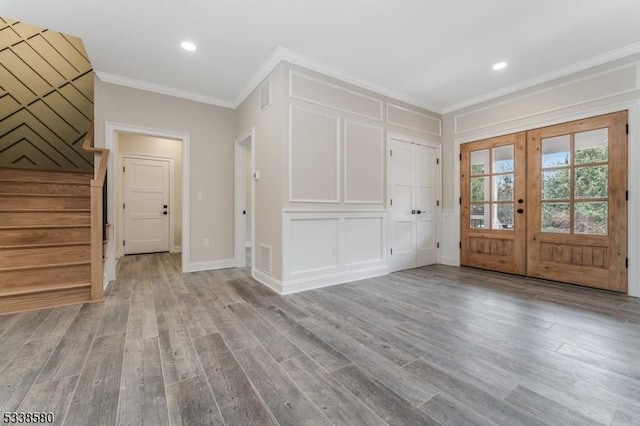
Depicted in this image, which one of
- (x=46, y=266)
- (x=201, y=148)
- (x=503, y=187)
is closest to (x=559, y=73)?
(x=503, y=187)

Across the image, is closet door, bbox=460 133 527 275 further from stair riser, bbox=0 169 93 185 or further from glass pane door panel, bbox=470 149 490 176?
stair riser, bbox=0 169 93 185

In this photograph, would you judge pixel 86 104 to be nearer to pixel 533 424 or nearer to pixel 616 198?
pixel 533 424

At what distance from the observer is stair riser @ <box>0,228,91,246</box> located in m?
2.89

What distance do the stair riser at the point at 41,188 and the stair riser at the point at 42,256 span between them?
50.3 inches

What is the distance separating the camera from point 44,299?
8.59ft

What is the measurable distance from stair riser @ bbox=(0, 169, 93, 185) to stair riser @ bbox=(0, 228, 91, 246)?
1.22 metres

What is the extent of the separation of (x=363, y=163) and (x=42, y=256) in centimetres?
385

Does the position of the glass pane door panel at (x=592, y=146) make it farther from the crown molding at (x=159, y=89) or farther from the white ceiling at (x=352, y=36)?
the crown molding at (x=159, y=89)

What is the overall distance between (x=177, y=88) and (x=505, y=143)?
5032mm

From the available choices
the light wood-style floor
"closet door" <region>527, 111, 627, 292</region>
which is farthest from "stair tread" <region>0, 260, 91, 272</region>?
"closet door" <region>527, 111, 627, 292</region>

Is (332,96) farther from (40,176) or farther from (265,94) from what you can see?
(40,176)

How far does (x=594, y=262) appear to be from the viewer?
129 inches

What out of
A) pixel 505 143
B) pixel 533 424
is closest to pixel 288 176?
pixel 533 424

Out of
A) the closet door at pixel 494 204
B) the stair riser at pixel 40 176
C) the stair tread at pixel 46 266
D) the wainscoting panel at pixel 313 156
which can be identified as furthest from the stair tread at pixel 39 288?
the closet door at pixel 494 204
